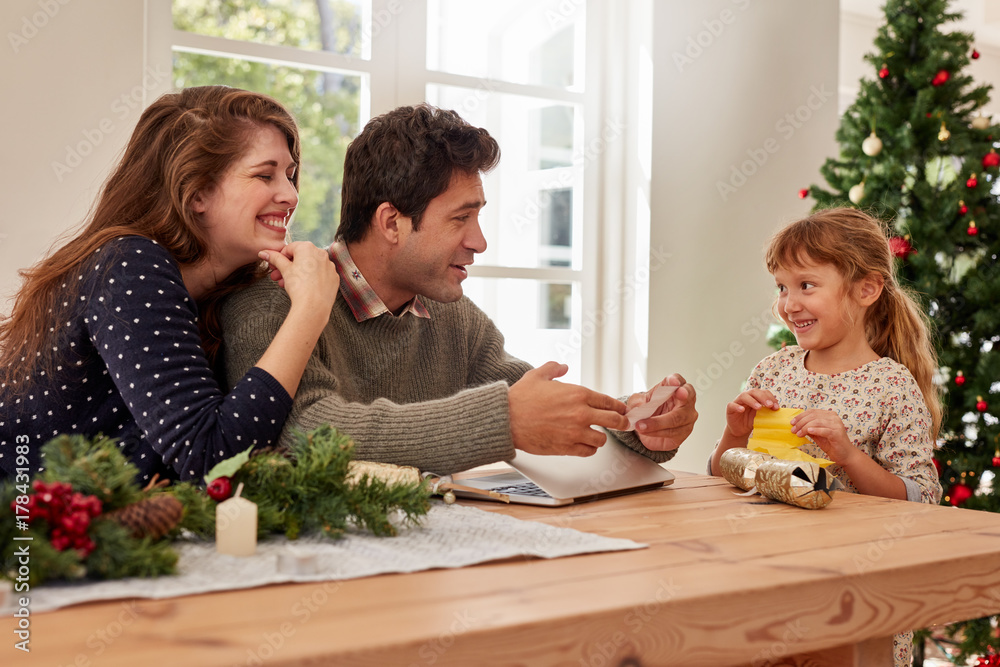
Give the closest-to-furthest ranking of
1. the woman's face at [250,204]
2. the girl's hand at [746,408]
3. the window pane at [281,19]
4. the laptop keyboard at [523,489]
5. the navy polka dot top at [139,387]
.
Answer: the navy polka dot top at [139,387] < the laptop keyboard at [523,489] < the woman's face at [250,204] < the girl's hand at [746,408] < the window pane at [281,19]

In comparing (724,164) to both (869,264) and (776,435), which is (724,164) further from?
(776,435)

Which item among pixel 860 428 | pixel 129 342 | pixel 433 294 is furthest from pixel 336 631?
pixel 860 428

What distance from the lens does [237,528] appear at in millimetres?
792

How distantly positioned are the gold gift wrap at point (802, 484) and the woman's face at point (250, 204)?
2.69 feet

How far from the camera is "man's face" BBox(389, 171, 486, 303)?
1589mm

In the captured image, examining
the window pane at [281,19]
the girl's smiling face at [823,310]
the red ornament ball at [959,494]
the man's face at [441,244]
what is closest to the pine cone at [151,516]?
the man's face at [441,244]

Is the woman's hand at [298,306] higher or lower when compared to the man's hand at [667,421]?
higher

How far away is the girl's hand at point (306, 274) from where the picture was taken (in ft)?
4.05

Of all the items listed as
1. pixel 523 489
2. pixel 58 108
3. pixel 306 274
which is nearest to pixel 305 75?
pixel 58 108

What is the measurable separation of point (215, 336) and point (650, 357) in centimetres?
199

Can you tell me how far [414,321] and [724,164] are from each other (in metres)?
1.98

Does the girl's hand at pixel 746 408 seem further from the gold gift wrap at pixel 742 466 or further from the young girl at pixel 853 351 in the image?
the gold gift wrap at pixel 742 466

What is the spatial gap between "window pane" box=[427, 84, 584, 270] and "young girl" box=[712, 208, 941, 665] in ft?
4.37

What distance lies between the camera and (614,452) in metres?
1.36
